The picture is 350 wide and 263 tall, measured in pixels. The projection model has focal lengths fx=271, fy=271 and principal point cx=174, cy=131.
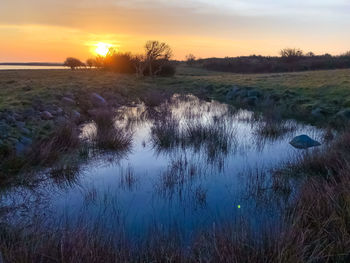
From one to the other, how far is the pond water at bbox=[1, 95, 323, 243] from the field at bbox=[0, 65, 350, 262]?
0.03m

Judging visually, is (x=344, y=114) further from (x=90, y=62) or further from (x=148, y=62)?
(x=90, y=62)

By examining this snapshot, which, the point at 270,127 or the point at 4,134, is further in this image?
the point at 270,127

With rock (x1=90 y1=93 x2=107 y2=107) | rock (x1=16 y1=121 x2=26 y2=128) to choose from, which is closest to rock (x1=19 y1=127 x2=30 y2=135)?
rock (x1=16 y1=121 x2=26 y2=128)

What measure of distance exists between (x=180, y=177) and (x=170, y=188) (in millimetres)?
479

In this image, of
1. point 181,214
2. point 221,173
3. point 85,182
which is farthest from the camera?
point 221,173

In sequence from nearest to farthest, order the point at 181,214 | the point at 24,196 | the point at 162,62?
the point at 181,214 < the point at 24,196 < the point at 162,62

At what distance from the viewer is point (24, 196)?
14.5 ft

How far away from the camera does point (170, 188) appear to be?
4.75 meters

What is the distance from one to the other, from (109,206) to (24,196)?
1495 mm

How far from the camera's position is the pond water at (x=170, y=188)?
375 cm

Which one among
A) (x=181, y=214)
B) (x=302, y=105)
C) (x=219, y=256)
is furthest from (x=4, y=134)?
(x=302, y=105)

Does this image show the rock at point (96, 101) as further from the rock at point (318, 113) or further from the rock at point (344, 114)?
the rock at point (344, 114)

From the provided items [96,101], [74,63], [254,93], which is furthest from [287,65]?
[74,63]

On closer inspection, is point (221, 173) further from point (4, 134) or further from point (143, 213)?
point (4, 134)
